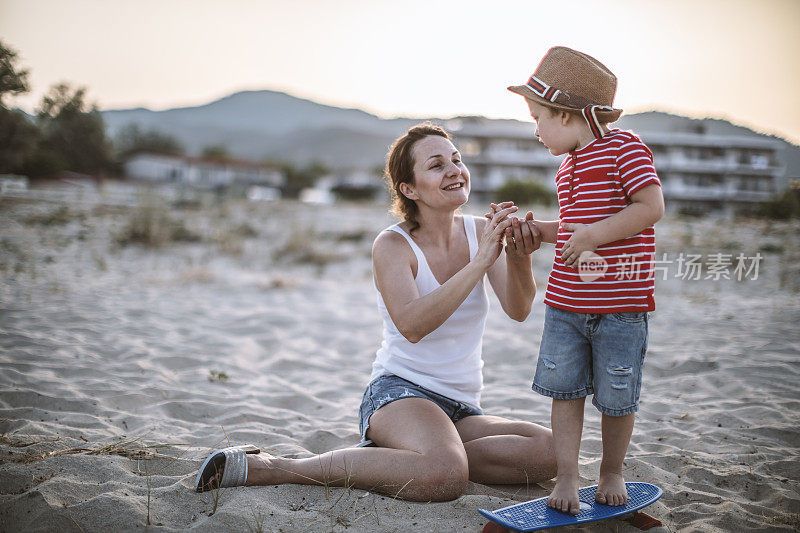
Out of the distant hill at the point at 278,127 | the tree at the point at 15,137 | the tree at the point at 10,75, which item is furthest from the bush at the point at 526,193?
the distant hill at the point at 278,127

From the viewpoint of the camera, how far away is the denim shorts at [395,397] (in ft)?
7.83

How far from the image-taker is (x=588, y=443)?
112 inches

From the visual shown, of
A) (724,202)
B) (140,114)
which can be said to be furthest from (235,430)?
(140,114)

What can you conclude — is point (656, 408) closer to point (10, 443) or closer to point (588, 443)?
point (588, 443)

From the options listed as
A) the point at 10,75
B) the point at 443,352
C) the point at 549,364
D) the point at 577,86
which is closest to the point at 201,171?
the point at 10,75

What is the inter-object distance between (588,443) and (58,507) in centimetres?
241

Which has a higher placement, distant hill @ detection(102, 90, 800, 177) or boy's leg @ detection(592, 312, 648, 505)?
distant hill @ detection(102, 90, 800, 177)

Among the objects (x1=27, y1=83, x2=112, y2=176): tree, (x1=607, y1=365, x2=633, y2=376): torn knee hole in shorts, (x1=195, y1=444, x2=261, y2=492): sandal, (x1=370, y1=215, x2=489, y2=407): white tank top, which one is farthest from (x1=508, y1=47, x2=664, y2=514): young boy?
(x1=27, y1=83, x2=112, y2=176): tree

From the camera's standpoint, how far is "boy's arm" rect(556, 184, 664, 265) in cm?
187

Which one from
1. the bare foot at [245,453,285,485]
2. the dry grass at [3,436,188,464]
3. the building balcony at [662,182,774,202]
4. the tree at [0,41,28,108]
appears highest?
the building balcony at [662,182,774,202]

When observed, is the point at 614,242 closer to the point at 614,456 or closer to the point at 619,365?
the point at 619,365

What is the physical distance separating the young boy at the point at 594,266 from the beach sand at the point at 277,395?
38 cm

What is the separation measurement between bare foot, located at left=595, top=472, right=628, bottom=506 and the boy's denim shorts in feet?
0.98

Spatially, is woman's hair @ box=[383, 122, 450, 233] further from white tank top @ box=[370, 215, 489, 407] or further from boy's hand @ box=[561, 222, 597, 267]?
boy's hand @ box=[561, 222, 597, 267]
